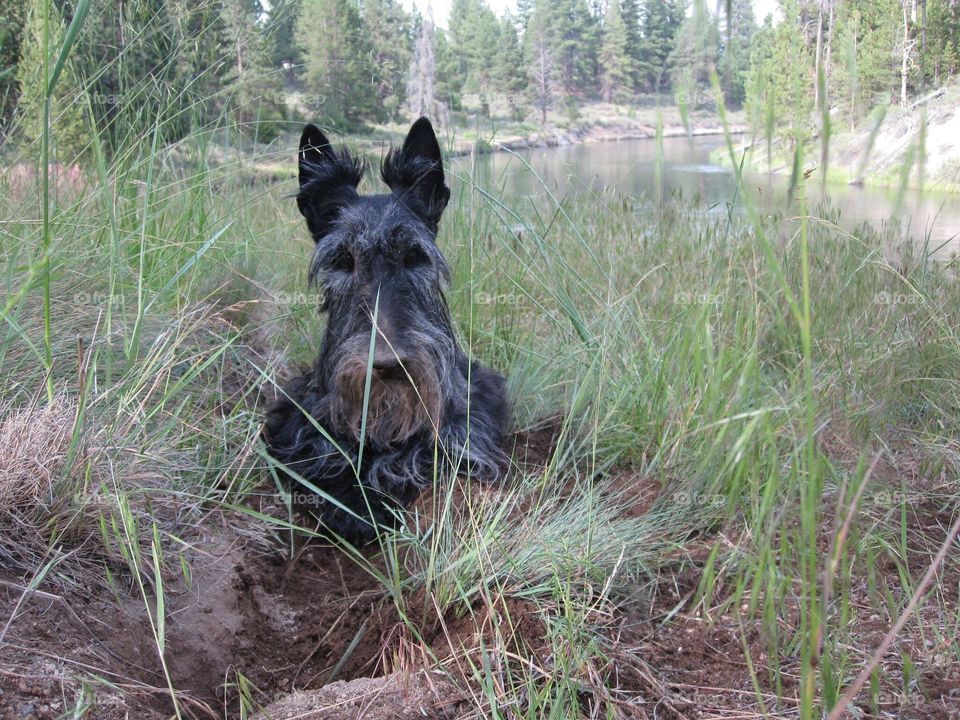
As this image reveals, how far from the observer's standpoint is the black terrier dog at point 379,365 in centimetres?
359

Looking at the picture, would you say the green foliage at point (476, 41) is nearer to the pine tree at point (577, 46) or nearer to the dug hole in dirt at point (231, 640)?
the pine tree at point (577, 46)

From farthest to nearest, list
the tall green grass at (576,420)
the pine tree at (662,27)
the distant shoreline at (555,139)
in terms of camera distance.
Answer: the distant shoreline at (555,139) → the pine tree at (662,27) → the tall green grass at (576,420)

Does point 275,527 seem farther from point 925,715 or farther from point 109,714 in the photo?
point 925,715

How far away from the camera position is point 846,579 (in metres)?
1.50

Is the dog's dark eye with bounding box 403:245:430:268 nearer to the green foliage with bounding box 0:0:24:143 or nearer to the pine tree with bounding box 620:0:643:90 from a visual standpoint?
the pine tree with bounding box 620:0:643:90

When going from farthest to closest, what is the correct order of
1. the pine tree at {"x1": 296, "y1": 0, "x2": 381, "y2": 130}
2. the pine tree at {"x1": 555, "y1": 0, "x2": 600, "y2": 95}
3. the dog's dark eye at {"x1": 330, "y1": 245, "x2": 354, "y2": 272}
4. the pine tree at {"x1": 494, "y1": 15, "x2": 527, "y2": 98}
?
the pine tree at {"x1": 494, "y1": 15, "x2": 527, "y2": 98} < the pine tree at {"x1": 555, "y1": 0, "x2": 600, "y2": 95} < the pine tree at {"x1": 296, "y1": 0, "x2": 381, "y2": 130} < the dog's dark eye at {"x1": 330, "y1": 245, "x2": 354, "y2": 272}

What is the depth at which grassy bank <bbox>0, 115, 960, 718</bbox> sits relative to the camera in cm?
233

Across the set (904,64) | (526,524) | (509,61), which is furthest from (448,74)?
(526,524)

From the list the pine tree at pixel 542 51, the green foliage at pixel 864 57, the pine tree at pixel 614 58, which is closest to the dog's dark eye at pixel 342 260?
the pine tree at pixel 614 58

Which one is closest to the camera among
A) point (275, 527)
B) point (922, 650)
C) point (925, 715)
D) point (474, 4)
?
point (925, 715)

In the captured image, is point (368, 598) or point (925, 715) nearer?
point (925, 715)

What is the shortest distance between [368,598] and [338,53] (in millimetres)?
3966

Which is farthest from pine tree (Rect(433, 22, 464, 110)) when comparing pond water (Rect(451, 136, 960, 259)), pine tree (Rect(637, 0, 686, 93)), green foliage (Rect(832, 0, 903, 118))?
green foliage (Rect(832, 0, 903, 118))

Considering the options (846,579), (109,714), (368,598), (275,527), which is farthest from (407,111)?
(846,579)
